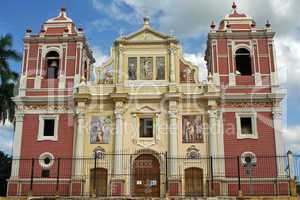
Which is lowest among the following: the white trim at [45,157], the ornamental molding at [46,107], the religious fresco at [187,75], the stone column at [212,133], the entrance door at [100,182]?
the entrance door at [100,182]

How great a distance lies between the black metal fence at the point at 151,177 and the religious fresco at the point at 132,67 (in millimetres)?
5265

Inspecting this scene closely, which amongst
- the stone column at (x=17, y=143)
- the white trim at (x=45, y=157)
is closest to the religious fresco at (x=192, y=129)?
the white trim at (x=45, y=157)

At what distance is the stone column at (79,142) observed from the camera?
84.1 ft

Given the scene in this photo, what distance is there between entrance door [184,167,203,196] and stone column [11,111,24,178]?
1028 cm

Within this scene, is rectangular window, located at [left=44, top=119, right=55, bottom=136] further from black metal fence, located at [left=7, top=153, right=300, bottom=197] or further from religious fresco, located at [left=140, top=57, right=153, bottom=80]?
religious fresco, located at [left=140, top=57, right=153, bottom=80]

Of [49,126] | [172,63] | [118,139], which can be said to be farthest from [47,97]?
[172,63]

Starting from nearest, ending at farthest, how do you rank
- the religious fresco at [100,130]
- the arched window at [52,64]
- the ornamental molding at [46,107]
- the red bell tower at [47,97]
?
the red bell tower at [47,97] < the religious fresco at [100,130] < the ornamental molding at [46,107] < the arched window at [52,64]

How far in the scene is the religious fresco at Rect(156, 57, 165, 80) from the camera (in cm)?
2786

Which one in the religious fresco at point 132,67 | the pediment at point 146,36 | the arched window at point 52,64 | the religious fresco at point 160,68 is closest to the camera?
the religious fresco at point 160,68

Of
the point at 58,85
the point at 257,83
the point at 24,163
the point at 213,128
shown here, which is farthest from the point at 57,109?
the point at 257,83

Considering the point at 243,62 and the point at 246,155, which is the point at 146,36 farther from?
the point at 246,155

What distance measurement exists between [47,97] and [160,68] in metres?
7.56

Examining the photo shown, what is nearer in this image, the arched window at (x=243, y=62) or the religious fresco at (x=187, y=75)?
the religious fresco at (x=187, y=75)

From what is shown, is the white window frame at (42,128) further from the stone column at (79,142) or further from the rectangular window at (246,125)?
the rectangular window at (246,125)
